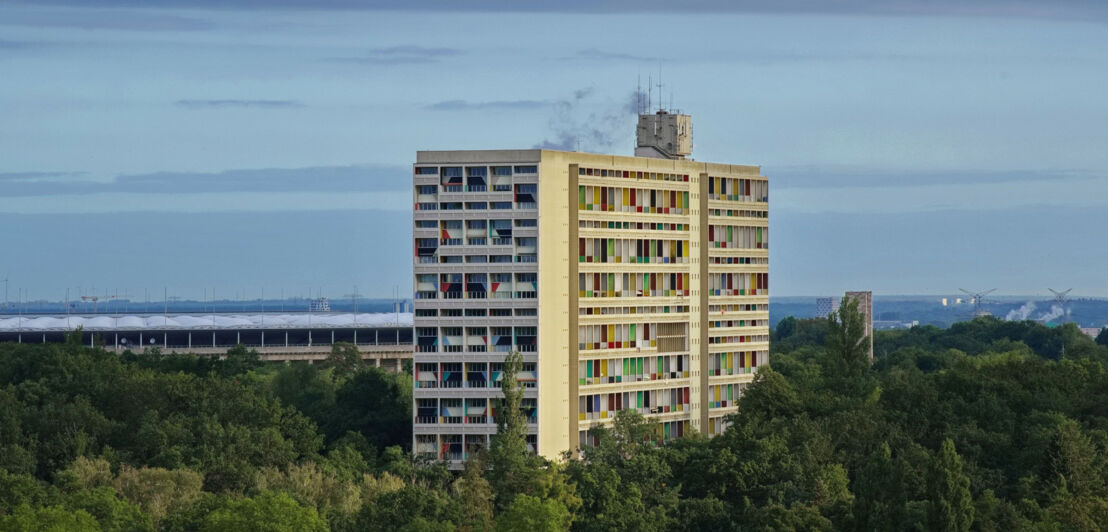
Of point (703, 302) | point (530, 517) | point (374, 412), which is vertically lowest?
point (530, 517)

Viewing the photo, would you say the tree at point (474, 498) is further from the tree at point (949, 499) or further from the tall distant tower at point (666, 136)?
the tall distant tower at point (666, 136)

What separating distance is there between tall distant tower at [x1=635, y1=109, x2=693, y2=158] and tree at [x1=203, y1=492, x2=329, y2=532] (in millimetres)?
50465

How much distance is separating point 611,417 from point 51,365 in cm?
4110

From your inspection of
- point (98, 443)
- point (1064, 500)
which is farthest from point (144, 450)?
point (1064, 500)

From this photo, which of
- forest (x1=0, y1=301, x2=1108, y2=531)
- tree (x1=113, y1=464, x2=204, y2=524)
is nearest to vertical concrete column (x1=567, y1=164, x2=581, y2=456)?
forest (x1=0, y1=301, x2=1108, y2=531)

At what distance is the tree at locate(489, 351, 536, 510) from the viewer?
98.4m

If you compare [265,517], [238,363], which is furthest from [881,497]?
[238,363]

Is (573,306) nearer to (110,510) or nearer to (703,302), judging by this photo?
(703,302)

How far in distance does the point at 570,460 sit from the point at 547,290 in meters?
11.7

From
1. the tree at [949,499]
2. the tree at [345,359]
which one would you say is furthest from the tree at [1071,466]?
the tree at [345,359]

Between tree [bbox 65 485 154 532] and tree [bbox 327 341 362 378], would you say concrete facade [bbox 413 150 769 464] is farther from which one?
tree [bbox 327 341 362 378]

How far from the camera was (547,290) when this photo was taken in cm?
11244

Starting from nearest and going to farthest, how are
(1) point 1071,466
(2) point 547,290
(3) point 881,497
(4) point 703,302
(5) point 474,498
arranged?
1. (3) point 881,497
2. (5) point 474,498
3. (1) point 1071,466
4. (2) point 547,290
5. (4) point 703,302

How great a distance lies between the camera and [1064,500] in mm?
92438
